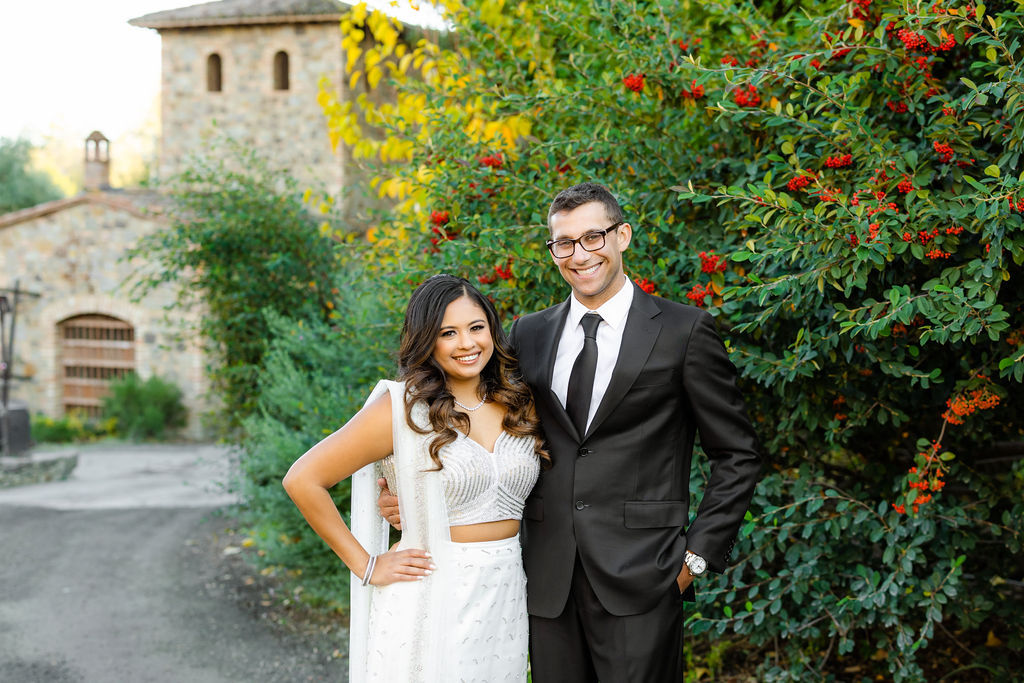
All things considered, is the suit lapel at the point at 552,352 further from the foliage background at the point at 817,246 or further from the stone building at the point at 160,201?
the stone building at the point at 160,201

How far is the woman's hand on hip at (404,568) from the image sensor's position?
8.07 feet

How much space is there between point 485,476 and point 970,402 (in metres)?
1.64

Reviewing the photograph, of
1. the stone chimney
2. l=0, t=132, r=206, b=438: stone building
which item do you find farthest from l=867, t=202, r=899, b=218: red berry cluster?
the stone chimney

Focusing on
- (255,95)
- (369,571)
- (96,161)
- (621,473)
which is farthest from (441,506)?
(96,161)

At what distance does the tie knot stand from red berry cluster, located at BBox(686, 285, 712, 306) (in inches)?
30.7

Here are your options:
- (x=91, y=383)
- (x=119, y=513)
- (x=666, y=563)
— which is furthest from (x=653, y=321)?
(x=91, y=383)

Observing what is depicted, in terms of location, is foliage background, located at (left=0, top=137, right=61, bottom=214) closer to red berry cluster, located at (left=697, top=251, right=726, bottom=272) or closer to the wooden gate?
the wooden gate

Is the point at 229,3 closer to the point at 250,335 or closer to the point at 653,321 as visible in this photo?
the point at 250,335

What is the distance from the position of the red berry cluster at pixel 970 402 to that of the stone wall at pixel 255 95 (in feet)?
49.0

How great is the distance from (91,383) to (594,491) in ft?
53.2

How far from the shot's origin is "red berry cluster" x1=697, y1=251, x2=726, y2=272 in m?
3.18

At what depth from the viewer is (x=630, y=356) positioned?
2463 millimetres

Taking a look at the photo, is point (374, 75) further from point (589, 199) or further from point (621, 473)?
point (621, 473)

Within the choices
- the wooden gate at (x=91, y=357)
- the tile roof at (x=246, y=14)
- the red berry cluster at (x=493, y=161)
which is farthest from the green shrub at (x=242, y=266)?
the tile roof at (x=246, y=14)
